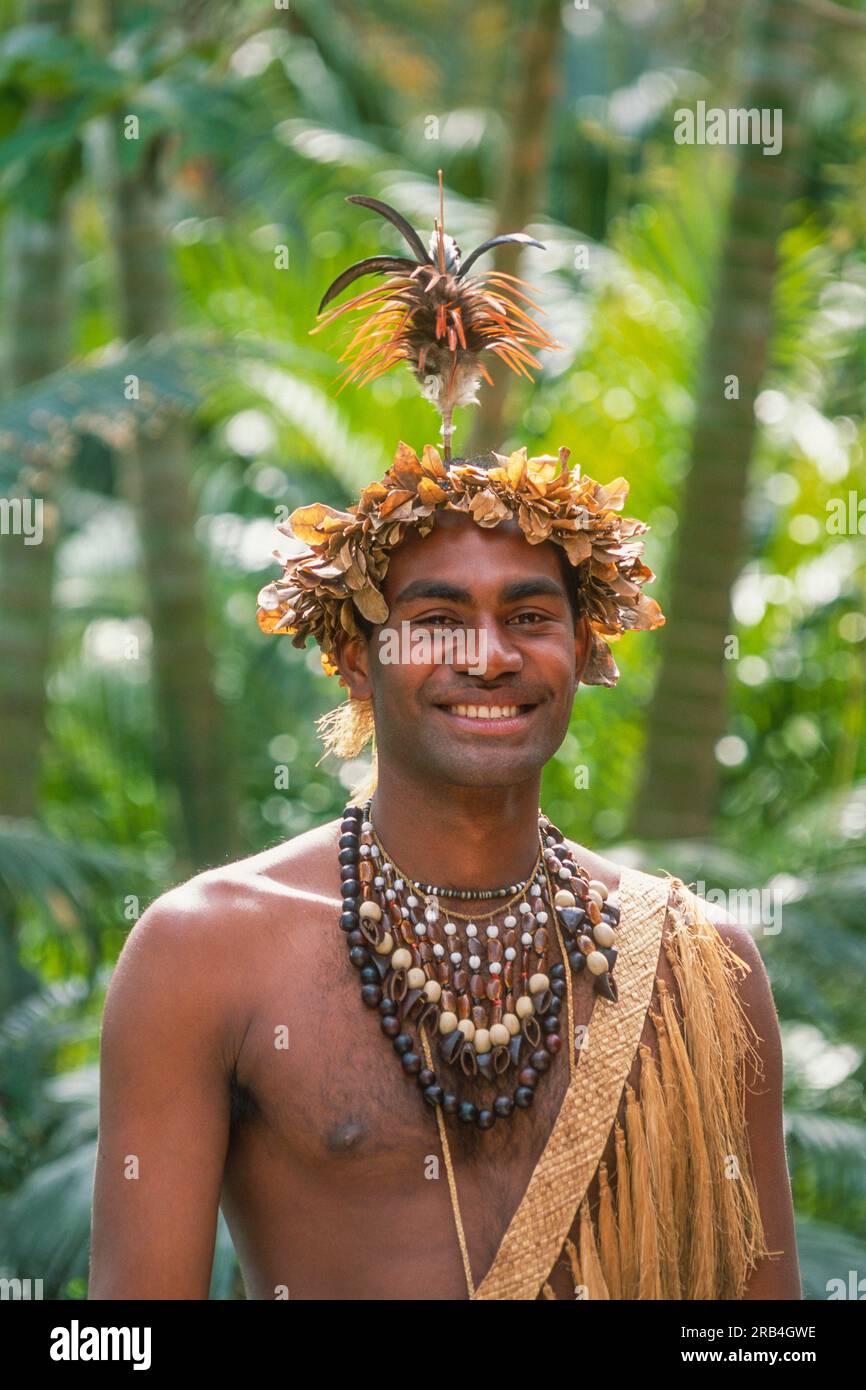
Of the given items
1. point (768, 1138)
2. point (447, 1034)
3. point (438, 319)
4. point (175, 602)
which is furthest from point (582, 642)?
point (175, 602)

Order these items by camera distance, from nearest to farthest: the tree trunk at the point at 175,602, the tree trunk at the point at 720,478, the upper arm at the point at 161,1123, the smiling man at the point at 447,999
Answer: the upper arm at the point at 161,1123 → the smiling man at the point at 447,999 → the tree trunk at the point at 720,478 → the tree trunk at the point at 175,602

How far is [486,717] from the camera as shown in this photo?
2.91 meters

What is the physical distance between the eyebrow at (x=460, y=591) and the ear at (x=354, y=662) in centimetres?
17

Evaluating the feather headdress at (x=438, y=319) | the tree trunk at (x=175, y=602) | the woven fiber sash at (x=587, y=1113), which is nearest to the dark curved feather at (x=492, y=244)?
the feather headdress at (x=438, y=319)

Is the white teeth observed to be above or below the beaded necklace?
above

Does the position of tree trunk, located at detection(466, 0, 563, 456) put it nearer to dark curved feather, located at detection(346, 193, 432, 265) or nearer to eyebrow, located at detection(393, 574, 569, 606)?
dark curved feather, located at detection(346, 193, 432, 265)

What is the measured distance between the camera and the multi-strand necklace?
2.99 meters

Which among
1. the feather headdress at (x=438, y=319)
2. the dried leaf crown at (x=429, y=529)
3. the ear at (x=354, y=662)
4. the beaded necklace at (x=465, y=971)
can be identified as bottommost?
the beaded necklace at (x=465, y=971)

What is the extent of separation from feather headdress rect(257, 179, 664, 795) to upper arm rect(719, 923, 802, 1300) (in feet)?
1.92

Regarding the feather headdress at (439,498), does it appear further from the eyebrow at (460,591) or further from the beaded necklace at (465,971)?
the beaded necklace at (465,971)

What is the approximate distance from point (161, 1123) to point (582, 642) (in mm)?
1091

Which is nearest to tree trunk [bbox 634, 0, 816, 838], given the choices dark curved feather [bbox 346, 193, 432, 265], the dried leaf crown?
the dried leaf crown

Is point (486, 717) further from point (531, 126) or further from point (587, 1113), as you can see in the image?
point (531, 126)

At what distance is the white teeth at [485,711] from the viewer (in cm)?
291
